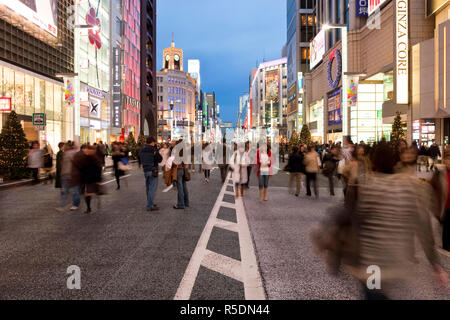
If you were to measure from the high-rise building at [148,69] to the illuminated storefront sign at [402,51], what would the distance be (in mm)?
54345

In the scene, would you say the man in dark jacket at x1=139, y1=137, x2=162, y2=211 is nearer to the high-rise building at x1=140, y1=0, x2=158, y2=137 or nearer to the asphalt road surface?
the asphalt road surface

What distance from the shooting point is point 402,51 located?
103 ft

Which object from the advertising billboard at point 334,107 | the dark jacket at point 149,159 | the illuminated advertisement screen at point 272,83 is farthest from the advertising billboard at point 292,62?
the dark jacket at point 149,159

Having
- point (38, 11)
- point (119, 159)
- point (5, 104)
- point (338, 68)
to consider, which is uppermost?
point (38, 11)

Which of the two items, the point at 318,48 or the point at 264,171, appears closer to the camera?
the point at 264,171

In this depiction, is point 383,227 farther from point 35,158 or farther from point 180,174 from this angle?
point 35,158

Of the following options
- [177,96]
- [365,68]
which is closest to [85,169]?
[365,68]

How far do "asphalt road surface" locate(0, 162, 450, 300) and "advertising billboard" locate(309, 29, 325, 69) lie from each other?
49.1 metres

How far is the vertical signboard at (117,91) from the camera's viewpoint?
56.8 meters

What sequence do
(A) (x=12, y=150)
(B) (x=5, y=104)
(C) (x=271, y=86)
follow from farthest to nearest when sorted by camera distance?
(C) (x=271, y=86) → (B) (x=5, y=104) → (A) (x=12, y=150)

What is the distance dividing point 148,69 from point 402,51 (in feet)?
205

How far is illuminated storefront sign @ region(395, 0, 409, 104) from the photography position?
1231 inches

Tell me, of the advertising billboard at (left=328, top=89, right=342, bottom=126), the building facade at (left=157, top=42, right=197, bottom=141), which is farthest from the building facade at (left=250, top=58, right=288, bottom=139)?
the advertising billboard at (left=328, top=89, right=342, bottom=126)

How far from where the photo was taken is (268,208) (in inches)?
419
